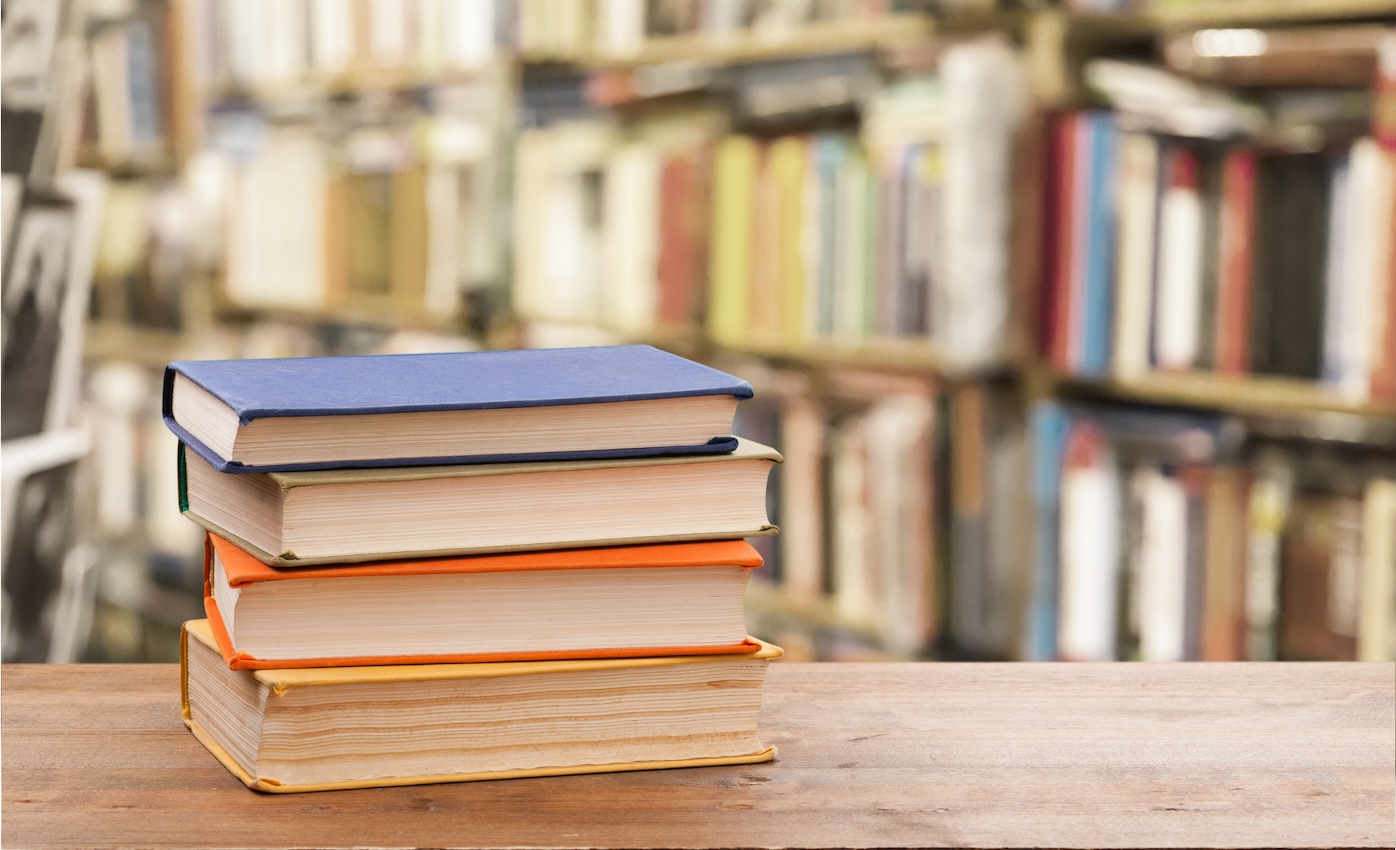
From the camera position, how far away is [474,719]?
0.71 metres

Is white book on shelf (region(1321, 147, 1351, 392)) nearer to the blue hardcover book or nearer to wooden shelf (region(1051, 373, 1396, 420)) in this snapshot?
wooden shelf (region(1051, 373, 1396, 420))

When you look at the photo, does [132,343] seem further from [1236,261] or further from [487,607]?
[487,607]

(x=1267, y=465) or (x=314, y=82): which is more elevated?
(x=314, y=82)

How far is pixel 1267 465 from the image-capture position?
6.16ft

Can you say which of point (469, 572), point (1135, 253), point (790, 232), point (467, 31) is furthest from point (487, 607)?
point (467, 31)

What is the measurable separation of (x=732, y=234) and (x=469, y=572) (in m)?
1.76

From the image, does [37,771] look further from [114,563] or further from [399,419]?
[114,563]

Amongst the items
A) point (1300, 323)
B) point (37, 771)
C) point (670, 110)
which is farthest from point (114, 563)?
point (37, 771)

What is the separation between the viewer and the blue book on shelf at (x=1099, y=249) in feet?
6.40

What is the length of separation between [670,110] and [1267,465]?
1.15 metres

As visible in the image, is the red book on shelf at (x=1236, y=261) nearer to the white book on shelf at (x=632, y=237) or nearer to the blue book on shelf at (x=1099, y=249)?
the blue book on shelf at (x=1099, y=249)

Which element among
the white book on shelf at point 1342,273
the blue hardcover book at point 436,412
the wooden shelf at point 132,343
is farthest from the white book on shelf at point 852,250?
the wooden shelf at point 132,343

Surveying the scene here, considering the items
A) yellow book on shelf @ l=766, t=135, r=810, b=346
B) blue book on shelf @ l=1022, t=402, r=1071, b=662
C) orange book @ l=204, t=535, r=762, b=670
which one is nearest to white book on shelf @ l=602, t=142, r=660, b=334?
yellow book on shelf @ l=766, t=135, r=810, b=346

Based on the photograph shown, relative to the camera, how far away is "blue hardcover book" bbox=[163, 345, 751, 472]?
0.69 metres
